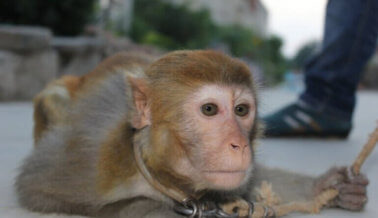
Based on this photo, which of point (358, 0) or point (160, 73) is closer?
point (160, 73)

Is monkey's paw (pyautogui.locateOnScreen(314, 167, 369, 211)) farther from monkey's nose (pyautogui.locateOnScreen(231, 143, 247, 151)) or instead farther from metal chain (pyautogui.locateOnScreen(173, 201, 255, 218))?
monkey's nose (pyautogui.locateOnScreen(231, 143, 247, 151))

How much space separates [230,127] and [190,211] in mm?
399

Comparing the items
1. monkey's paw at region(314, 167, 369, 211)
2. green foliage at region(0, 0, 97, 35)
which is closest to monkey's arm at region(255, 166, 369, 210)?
monkey's paw at region(314, 167, 369, 211)

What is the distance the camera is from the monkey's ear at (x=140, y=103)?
7.04 ft

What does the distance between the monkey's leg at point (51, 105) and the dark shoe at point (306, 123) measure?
199 centimetres

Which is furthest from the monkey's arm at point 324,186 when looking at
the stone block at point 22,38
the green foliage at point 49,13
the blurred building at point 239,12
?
the blurred building at point 239,12

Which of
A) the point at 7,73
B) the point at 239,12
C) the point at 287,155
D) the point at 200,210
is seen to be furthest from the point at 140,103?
the point at 239,12

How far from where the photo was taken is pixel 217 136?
192 cm

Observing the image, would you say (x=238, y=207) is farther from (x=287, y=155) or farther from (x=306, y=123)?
(x=306, y=123)

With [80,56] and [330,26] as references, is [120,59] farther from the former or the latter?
[80,56]

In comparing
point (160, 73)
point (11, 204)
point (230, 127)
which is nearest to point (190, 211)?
point (230, 127)

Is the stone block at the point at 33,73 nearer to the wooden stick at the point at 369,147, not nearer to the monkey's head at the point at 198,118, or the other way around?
the monkey's head at the point at 198,118

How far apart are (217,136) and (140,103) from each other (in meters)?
0.42

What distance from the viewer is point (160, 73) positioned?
2.14 meters
